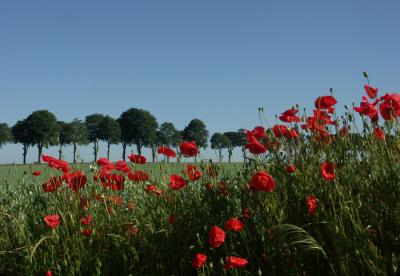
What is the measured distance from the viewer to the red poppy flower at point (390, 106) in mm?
4668

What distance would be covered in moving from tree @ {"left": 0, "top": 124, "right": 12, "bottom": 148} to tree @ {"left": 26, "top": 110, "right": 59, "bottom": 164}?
340 inches

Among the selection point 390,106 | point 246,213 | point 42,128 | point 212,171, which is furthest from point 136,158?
point 42,128

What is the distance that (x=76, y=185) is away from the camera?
18.3 feet

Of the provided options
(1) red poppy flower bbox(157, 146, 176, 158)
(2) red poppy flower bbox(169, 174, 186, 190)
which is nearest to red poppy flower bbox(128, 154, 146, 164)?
(1) red poppy flower bbox(157, 146, 176, 158)

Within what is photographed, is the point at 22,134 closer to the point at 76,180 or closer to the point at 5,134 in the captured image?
the point at 5,134

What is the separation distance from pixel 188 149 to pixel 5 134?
90.8m

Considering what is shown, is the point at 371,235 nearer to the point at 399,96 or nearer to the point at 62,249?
the point at 399,96

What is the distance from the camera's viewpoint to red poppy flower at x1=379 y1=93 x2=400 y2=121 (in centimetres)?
467

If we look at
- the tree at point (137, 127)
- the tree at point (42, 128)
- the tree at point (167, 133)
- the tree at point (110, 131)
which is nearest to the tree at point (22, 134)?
the tree at point (42, 128)

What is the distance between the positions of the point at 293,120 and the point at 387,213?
4.41ft

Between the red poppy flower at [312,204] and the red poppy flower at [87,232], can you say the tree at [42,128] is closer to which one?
the red poppy flower at [87,232]

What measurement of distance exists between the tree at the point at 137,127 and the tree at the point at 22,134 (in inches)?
704

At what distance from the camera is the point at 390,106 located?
4.71 metres

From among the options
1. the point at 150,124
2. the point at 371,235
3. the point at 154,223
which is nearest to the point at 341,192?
the point at 371,235
